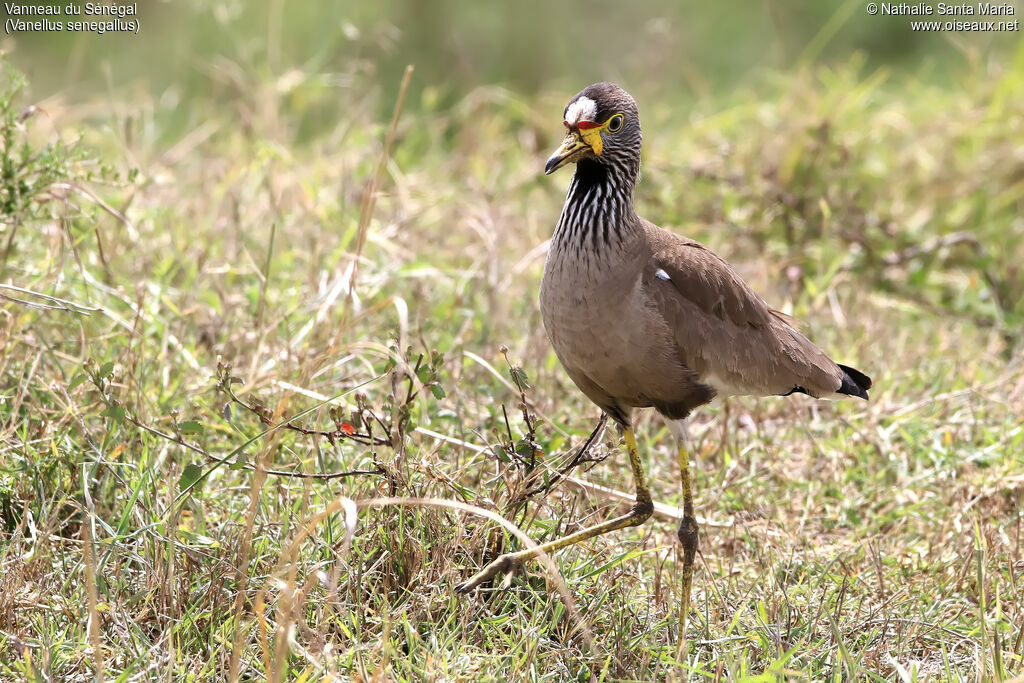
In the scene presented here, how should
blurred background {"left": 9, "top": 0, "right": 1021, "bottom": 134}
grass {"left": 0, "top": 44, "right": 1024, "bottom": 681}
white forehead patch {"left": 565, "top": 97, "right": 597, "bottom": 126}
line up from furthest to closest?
blurred background {"left": 9, "top": 0, "right": 1021, "bottom": 134} → white forehead patch {"left": 565, "top": 97, "right": 597, "bottom": 126} → grass {"left": 0, "top": 44, "right": 1024, "bottom": 681}

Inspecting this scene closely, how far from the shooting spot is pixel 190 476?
119 inches

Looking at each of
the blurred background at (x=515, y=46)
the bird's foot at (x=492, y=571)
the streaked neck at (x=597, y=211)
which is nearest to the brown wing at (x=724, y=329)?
the streaked neck at (x=597, y=211)

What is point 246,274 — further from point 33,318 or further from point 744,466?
point 744,466

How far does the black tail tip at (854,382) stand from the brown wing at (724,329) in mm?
47

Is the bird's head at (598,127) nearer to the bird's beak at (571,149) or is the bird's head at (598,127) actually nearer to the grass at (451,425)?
the bird's beak at (571,149)

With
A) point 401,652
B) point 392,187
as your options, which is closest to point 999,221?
point 392,187

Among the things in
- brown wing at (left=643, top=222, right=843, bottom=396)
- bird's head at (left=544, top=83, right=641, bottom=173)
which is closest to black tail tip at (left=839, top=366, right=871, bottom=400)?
brown wing at (left=643, top=222, right=843, bottom=396)

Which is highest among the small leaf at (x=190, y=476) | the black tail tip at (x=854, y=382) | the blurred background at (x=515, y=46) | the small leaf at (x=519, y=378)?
the blurred background at (x=515, y=46)

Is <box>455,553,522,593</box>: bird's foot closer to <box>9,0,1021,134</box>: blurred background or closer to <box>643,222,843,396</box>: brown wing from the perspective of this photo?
<box>643,222,843,396</box>: brown wing

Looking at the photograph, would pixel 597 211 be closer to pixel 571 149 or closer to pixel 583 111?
pixel 571 149

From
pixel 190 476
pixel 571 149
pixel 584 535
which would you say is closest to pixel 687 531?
pixel 584 535

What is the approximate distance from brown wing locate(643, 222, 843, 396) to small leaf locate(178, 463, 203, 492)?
137 centimetres

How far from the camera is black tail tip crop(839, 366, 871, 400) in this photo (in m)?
3.78

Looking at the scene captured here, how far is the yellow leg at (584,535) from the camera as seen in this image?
3078mm
